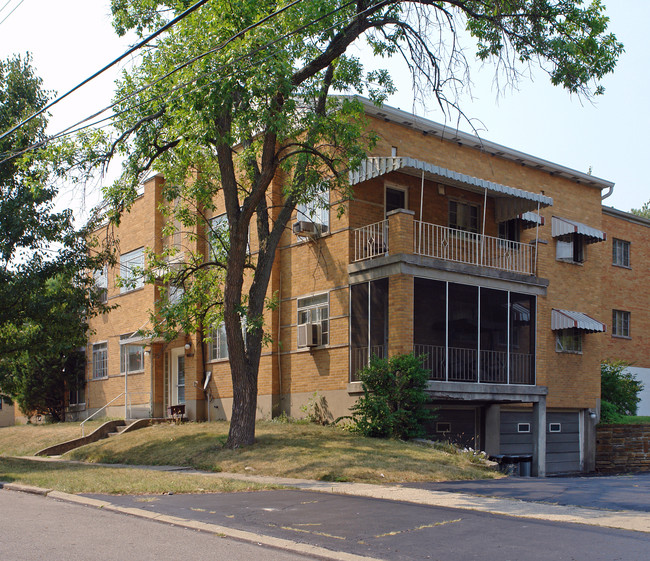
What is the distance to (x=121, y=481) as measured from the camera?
42.9 ft

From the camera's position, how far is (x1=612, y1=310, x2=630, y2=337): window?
95.1ft

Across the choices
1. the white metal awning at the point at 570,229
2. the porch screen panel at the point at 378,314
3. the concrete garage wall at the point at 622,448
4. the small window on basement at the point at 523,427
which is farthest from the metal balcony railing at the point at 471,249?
the concrete garage wall at the point at 622,448

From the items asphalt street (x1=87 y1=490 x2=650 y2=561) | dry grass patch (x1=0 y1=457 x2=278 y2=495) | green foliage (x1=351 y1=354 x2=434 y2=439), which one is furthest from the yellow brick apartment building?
asphalt street (x1=87 y1=490 x2=650 y2=561)

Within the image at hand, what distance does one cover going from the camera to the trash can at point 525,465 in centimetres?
2117

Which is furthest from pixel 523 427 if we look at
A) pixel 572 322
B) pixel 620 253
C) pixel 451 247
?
pixel 620 253

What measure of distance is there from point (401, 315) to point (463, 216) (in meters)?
5.74

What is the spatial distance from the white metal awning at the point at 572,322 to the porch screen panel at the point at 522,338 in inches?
67.6

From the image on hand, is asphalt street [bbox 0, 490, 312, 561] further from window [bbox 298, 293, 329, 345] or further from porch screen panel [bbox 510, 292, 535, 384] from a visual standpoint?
porch screen panel [bbox 510, 292, 535, 384]

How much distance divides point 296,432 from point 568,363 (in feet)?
33.6

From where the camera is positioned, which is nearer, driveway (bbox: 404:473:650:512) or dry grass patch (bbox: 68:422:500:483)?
driveway (bbox: 404:473:650:512)

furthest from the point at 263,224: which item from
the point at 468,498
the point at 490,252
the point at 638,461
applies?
the point at 638,461

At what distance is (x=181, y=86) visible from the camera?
13641 millimetres

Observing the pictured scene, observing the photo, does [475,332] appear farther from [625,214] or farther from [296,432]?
[625,214]

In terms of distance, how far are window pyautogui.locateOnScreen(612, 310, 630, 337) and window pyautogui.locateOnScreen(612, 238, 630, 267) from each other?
6.21 ft
